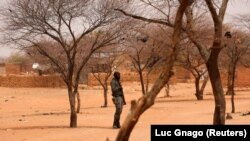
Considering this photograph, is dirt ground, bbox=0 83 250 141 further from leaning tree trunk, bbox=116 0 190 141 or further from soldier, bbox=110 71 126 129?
leaning tree trunk, bbox=116 0 190 141

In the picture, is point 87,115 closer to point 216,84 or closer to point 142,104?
point 216,84

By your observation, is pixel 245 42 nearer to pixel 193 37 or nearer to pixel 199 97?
pixel 199 97

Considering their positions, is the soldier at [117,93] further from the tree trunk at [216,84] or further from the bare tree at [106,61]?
the bare tree at [106,61]

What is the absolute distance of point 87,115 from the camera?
1061 inches

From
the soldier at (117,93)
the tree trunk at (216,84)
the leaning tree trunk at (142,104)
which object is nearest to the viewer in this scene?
the leaning tree trunk at (142,104)

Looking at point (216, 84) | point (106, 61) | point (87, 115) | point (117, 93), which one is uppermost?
point (106, 61)

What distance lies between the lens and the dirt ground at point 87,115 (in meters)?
16.3

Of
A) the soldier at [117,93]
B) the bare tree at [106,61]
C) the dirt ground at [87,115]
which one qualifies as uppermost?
the bare tree at [106,61]

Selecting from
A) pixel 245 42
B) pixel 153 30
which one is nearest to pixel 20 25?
pixel 153 30

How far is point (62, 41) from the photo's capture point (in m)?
19.8

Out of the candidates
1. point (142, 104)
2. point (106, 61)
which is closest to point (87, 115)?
→ point (106, 61)

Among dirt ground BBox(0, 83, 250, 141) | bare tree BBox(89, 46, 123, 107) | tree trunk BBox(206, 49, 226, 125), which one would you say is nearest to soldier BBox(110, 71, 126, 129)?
dirt ground BBox(0, 83, 250, 141)

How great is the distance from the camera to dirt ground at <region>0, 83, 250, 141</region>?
16344 millimetres

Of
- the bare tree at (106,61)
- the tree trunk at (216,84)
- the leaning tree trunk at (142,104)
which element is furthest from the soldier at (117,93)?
the bare tree at (106,61)
